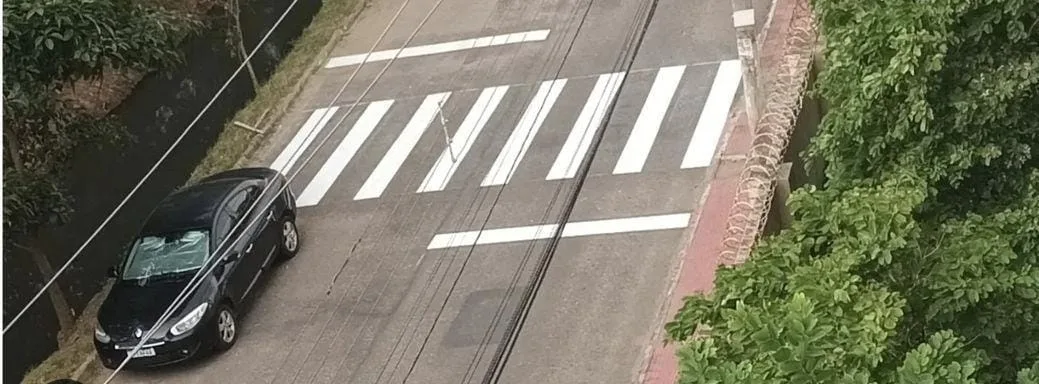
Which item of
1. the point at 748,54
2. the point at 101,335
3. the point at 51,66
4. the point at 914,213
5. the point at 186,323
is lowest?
the point at 101,335

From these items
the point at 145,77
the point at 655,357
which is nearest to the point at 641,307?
the point at 655,357

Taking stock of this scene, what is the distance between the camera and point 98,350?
573 inches

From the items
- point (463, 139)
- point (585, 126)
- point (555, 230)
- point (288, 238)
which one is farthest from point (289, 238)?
point (585, 126)

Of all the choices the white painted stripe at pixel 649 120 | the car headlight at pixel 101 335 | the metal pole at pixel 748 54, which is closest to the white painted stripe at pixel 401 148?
the white painted stripe at pixel 649 120

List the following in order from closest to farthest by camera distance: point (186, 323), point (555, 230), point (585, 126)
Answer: point (186, 323) → point (555, 230) → point (585, 126)

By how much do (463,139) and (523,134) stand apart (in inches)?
35.9

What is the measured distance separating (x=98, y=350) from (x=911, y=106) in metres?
10.1

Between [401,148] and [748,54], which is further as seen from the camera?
[401,148]

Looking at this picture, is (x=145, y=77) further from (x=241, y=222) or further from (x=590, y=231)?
(x=590, y=231)

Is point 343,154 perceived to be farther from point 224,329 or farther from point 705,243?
point 705,243

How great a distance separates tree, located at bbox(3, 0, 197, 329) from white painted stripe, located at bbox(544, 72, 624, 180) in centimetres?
527

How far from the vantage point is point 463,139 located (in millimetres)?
18250

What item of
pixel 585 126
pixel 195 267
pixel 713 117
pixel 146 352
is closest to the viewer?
pixel 146 352

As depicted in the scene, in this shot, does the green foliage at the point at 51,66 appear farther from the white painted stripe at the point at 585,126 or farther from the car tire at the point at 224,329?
the white painted stripe at the point at 585,126
